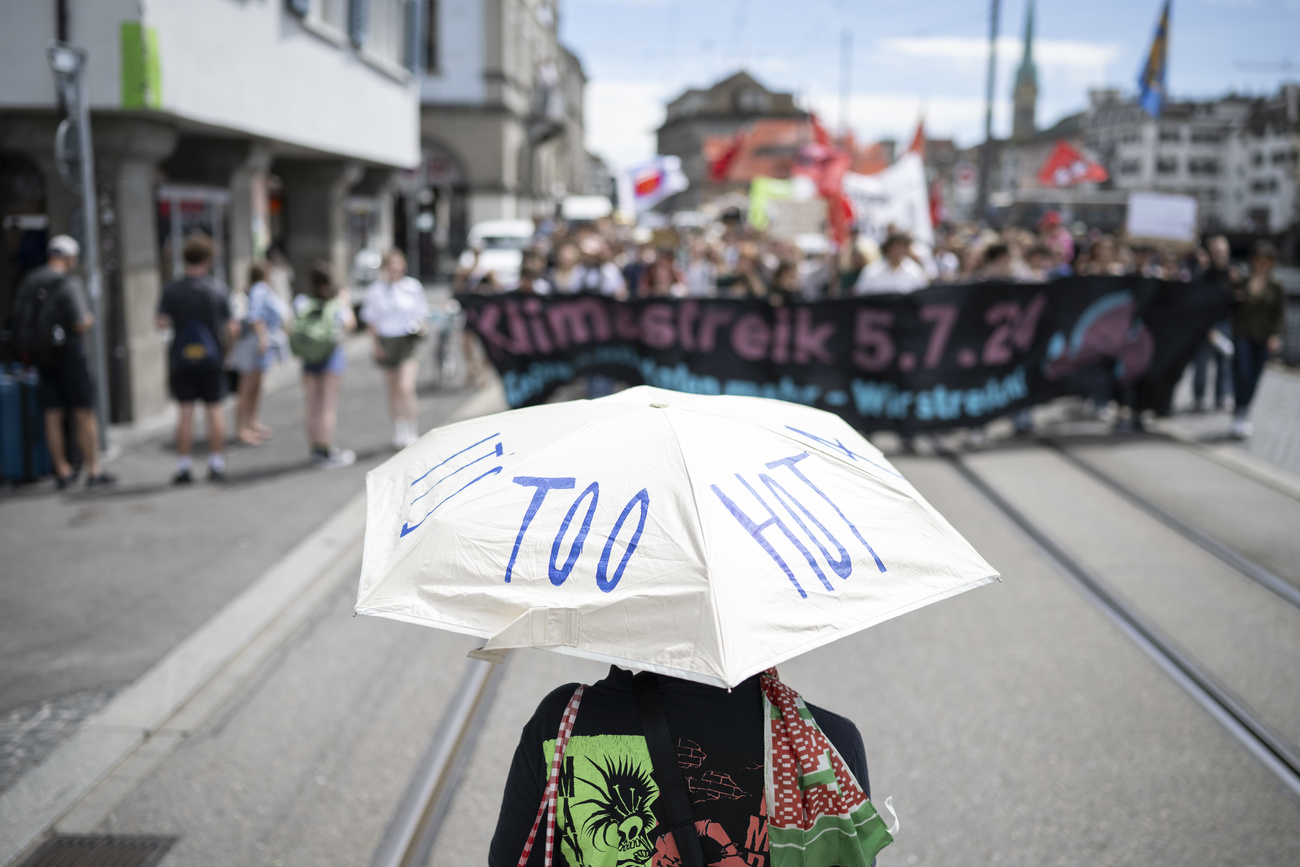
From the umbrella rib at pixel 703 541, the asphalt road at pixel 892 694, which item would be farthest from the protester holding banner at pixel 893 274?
the umbrella rib at pixel 703 541

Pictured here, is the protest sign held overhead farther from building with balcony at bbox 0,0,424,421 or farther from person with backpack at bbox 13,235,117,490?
person with backpack at bbox 13,235,117,490

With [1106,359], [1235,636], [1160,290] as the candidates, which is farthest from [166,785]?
[1160,290]

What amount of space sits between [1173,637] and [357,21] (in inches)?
604

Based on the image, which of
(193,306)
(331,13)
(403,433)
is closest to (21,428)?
(193,306)

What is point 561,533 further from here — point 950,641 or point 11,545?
point 11,545

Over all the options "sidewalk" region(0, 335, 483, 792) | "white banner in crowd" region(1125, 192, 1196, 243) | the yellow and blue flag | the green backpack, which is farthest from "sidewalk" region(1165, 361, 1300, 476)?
the green backpack

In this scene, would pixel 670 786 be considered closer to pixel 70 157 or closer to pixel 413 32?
pixel 70 157

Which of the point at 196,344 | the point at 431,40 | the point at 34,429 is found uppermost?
the point at 431,40

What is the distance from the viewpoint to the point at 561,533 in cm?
192

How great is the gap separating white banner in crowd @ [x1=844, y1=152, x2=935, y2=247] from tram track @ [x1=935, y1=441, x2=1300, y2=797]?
7.10 meters

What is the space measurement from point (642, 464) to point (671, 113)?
145235mm

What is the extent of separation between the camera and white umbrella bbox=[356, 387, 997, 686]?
5.87 ft

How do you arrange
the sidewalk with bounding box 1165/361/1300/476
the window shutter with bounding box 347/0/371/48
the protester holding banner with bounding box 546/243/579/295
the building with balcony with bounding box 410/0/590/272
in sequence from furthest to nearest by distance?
the building with balcony with bounding box 410/0/590/272 < the window shutter with bounding box 347/0/371/48 < the protester holding banner with bounding box 546/243/579/295 < the sidewalk with bounding box 1165/361/1300/476

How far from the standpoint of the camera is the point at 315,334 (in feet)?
30.2
